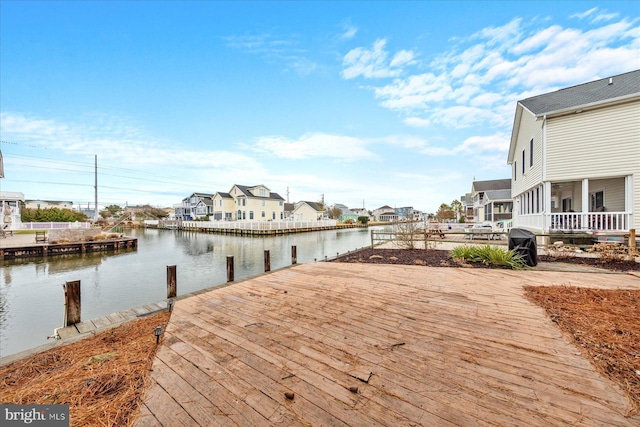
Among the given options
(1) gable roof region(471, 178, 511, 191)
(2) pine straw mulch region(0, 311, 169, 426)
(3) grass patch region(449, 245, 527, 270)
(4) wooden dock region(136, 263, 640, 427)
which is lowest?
(2) pine straw mulch region(0, 311, 169, 426)

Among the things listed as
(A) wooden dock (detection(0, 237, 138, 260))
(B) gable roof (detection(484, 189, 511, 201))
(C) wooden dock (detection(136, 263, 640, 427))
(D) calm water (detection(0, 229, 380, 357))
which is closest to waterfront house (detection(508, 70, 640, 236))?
(C) wooden dock (detection(136, 263, 640, 427))

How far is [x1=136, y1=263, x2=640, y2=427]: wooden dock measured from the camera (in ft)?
5.37

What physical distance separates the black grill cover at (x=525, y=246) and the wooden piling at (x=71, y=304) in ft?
31.3

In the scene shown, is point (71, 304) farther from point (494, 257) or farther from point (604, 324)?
point (494, 257)

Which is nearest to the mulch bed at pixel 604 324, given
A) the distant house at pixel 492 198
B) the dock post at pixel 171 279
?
the dock post at pixel 171 279

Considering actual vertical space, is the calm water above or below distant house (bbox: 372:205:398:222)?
below

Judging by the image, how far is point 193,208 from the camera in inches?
2031

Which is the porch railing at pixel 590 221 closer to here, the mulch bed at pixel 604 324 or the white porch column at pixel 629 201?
the white porch column at pixel 629 201

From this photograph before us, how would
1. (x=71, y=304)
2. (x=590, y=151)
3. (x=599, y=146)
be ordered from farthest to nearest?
(x=590, y=151) → (x=599, y=146) → (x=71, y=304)

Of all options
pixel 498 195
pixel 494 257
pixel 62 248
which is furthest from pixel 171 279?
pixel 498 195

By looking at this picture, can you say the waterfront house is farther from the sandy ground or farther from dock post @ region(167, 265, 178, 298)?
the sandy ground

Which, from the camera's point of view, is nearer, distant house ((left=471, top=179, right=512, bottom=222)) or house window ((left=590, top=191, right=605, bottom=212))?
house window ((left=590, top=191, right=605, bottom=212))

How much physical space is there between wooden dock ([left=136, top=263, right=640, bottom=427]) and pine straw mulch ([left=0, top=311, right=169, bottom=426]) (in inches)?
6.0

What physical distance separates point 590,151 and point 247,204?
36264mm
